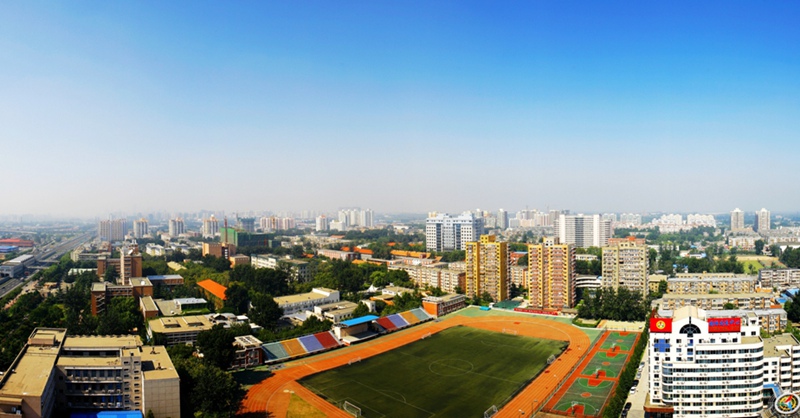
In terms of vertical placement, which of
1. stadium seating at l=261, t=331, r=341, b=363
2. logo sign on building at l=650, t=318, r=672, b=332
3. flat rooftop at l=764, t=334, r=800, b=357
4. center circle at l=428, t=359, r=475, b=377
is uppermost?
logo sign on building at l=650, t=318, r=672, b=332

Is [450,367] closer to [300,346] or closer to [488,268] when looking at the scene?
[300,346]

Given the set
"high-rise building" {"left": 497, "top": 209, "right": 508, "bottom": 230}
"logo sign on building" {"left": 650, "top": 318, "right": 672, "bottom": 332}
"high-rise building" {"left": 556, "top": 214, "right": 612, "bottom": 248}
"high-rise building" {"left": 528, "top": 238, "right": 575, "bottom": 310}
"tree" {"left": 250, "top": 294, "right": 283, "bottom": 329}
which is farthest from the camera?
"high-rise building" {"left": 497, "top": 209, "right": 508, "bottom": 230}

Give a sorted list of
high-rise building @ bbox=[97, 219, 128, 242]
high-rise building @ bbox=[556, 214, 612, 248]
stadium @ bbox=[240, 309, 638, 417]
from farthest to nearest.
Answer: high-rise building @ bbox=[97, 219, 128, 242] < high-rise building @ bbox=[556, 214, 612, 248] < stadium @ bbox=[240, 309, 638, 417]

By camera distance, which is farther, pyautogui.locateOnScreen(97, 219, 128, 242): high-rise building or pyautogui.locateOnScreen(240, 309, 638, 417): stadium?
pyautogui.locateOnScreen(97, 219, 128, 242): high-rise building

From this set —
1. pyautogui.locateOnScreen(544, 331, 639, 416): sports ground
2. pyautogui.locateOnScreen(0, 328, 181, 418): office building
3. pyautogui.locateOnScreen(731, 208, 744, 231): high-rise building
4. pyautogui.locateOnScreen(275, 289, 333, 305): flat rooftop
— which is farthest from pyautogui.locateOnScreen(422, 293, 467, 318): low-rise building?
pyautogui.locateOnScreen(731, 208, 744, 231): high-rise building

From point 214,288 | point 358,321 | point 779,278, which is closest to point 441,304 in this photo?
point 358,321

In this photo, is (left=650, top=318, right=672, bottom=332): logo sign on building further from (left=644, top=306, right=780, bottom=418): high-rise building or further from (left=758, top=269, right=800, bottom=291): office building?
(left=758, top=269, right=800, bottom=291): office building

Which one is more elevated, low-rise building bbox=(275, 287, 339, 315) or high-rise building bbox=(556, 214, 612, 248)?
high-rise building bbox=(556, 214, 612, 248)
